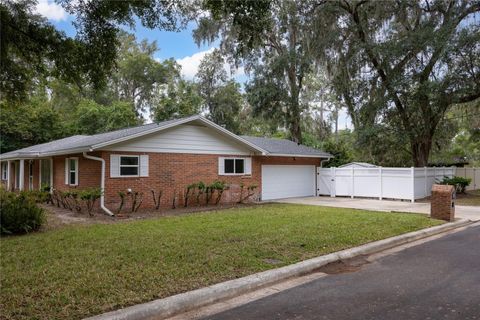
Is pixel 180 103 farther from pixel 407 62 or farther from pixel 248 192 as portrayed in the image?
pixel 407 62

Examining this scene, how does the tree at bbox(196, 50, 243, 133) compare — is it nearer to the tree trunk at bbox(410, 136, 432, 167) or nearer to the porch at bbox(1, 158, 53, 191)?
the porch at bbox(1, 158, 53, 191)

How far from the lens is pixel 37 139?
1235 inches

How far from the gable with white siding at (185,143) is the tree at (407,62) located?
8.25 meters

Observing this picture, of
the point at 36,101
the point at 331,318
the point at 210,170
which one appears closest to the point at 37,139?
the point at 36,101

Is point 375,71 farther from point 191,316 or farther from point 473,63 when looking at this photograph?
point 191,316

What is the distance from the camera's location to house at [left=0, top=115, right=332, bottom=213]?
14352 millimetres

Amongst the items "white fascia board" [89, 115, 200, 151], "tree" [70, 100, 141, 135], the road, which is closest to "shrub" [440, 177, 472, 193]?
"white fascia board" [89, 115, 200, 151]

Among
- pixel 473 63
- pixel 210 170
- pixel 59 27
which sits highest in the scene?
pixel 473 63

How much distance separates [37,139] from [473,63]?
2986 cm

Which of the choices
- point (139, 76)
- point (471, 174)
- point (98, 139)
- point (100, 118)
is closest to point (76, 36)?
point (98, 139)

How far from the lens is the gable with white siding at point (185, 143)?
48.8ft

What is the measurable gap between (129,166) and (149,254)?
8.26 meters

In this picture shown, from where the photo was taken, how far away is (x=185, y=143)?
53.1 feet

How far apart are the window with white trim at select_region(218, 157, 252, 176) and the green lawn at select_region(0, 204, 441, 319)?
5701 mm
